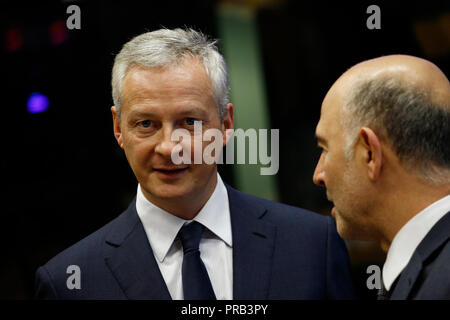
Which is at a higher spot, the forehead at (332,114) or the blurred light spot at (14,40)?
the blurred light spot at (14,40)

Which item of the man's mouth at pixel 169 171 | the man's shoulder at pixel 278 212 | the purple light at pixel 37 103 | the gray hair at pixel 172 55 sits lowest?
the man's shoulder at pixel 278 212

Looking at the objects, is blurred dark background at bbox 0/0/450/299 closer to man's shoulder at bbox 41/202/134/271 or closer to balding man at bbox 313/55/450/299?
man's shoulder at bbox 41/202/134/271

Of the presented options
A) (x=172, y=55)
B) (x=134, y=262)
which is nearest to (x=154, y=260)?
(x=134, y=262)

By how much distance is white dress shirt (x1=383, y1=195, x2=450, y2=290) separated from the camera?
142cm

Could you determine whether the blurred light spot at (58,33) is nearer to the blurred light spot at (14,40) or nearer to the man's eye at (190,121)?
the blurred light spot at (14,40)

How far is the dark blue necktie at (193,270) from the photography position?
60.1 inches

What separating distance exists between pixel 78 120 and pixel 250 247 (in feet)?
2.62

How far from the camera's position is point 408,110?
4.58 feet

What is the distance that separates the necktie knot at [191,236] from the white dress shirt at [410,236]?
0.53 m

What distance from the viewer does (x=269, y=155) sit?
2.09 metres

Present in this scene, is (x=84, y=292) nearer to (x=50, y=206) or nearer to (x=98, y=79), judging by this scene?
(x=50, y=206)

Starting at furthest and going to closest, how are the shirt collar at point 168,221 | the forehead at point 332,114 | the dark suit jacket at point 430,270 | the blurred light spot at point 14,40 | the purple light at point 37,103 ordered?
the blurred light spot at point 14,40
the purple light at point 37,103
the shirt collar at point 168,221
the forehead at point 332,114
the dark suit jacket at point 430,270

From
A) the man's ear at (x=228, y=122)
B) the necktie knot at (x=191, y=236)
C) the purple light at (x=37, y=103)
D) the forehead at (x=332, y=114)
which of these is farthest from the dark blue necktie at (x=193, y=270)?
the purple light at (x=37, y=103)

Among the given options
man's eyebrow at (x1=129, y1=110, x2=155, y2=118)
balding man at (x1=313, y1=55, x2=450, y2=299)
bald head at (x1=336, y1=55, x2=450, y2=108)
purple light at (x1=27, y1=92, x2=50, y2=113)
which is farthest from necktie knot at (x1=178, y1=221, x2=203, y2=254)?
purple light at (x1=27, y1=92, x2=50, y2=113)
